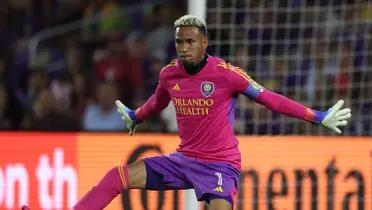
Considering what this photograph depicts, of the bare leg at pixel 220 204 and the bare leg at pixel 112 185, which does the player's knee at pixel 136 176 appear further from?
the bare leg at pixel 220 204

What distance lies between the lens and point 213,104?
6.54 m

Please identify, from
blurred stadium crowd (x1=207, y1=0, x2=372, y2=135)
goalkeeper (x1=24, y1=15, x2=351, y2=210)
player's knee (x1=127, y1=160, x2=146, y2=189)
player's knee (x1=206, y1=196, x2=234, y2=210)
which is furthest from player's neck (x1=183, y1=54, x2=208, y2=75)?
blurred stadium crowd (x1=207, y1=0, x2=372, y2=135)

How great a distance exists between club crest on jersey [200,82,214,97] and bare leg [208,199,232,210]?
0.63 metres

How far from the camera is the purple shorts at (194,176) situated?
21.4 feet

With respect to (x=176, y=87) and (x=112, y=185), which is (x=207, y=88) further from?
(x=112, y=185)

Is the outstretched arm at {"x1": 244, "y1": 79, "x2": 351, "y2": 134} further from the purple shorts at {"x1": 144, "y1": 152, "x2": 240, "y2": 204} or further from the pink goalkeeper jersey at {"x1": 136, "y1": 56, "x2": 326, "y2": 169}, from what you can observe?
the purple shorts at {"x1": 144, "y1": 152, "x2": 240, "y2": 204}

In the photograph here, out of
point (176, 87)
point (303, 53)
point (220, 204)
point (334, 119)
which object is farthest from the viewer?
point (303, 53)

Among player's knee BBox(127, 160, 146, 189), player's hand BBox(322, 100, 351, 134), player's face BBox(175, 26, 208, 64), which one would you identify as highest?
player's face BBox(175, 26, 208, 64)

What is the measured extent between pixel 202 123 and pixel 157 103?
48cm

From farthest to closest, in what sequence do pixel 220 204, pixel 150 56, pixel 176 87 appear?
pixel 150 56 → pixel 176 87 → pixel 220 204

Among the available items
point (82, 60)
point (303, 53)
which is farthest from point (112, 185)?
point (82, 60)

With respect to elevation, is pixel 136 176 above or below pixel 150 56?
below

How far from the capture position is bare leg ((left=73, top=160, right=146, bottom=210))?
259 inches

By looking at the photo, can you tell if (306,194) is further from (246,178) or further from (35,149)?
(35,149)
